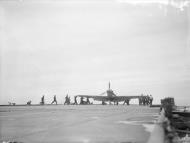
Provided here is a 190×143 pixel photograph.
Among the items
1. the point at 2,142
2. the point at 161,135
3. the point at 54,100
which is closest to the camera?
the point at 161,135

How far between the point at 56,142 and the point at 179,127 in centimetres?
1019

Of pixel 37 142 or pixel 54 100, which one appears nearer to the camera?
pixel 37 142

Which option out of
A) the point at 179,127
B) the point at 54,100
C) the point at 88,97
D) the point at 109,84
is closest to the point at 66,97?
the point at 54,100

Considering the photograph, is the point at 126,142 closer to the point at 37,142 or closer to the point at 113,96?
the point at 37,142

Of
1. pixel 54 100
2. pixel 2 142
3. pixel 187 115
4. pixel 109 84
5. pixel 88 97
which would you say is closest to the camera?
pixel 2 142

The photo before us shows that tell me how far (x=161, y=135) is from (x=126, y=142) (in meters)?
1.75

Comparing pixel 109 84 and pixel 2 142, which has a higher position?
pixel 109 84

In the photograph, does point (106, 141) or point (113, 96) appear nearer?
point (106, 141)

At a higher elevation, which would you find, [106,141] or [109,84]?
[109,84]

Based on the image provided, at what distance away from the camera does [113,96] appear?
4215 inches

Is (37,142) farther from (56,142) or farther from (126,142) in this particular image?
(126,142)

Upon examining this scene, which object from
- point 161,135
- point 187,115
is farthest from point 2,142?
point 187,115

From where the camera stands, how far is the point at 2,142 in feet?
22.9

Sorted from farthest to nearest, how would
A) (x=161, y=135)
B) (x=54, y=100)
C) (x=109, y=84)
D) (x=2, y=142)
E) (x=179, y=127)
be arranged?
1. (x=109, y=84)
2. (x=54, y=100)
3. (x=179, y=127)
4. (x=2, y=142)
5. (x=161, y=135)
